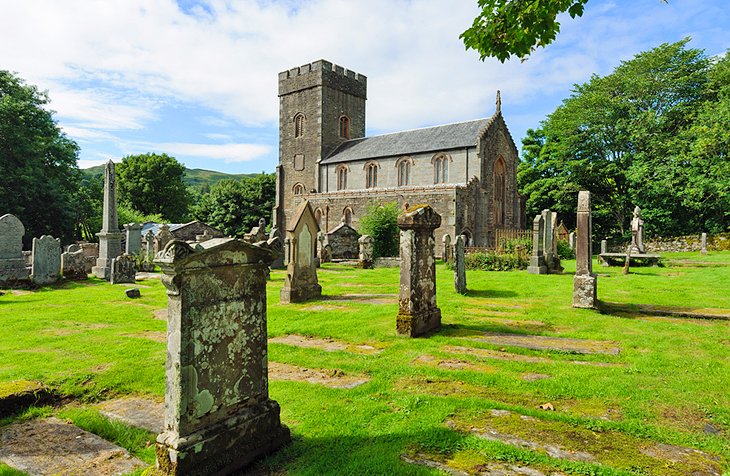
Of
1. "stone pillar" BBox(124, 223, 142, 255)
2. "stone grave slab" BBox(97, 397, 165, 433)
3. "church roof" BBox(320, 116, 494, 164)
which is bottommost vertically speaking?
"stone grave slab" BBox(97, 397, 165, 433)

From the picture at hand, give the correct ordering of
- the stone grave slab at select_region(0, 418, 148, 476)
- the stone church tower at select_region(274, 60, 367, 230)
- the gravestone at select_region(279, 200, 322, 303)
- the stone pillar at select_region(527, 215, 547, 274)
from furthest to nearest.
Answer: the stone church tower at select_region(274, 60, 367, 230)
the stone pillar at select_region(527, 215, 547, 274)
the gravestone at select_region(279, 200, 322, 303)
the stone grave slab at select_region(0, 418, 148, 476)

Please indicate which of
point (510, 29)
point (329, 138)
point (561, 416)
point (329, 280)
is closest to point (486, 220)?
point (329, 138)

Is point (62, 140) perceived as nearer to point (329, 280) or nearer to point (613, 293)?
point (329, 280)

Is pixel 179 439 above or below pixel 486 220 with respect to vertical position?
below

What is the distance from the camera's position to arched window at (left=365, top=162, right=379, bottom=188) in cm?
3838

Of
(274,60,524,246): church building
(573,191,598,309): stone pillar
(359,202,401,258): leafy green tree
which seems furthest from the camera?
(274,60,524,246): church building

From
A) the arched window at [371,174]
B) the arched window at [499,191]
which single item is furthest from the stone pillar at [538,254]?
the arched window at [371,174]

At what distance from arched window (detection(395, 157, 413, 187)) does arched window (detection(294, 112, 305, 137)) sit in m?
12.0

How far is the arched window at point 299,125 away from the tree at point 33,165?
1923 centimetres

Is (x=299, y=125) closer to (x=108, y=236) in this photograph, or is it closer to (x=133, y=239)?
(x=133, y=239)

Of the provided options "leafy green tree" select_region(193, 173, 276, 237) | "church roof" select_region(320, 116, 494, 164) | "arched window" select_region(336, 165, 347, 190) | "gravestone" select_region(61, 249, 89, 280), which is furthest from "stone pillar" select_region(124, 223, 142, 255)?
"leafy green tree" select_region(193, 173, 276, 237)

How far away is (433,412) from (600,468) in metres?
1.40

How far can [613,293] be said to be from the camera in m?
11.5

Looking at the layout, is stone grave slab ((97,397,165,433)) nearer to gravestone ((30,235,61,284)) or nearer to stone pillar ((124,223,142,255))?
gravestone ((30,235,61,284))
